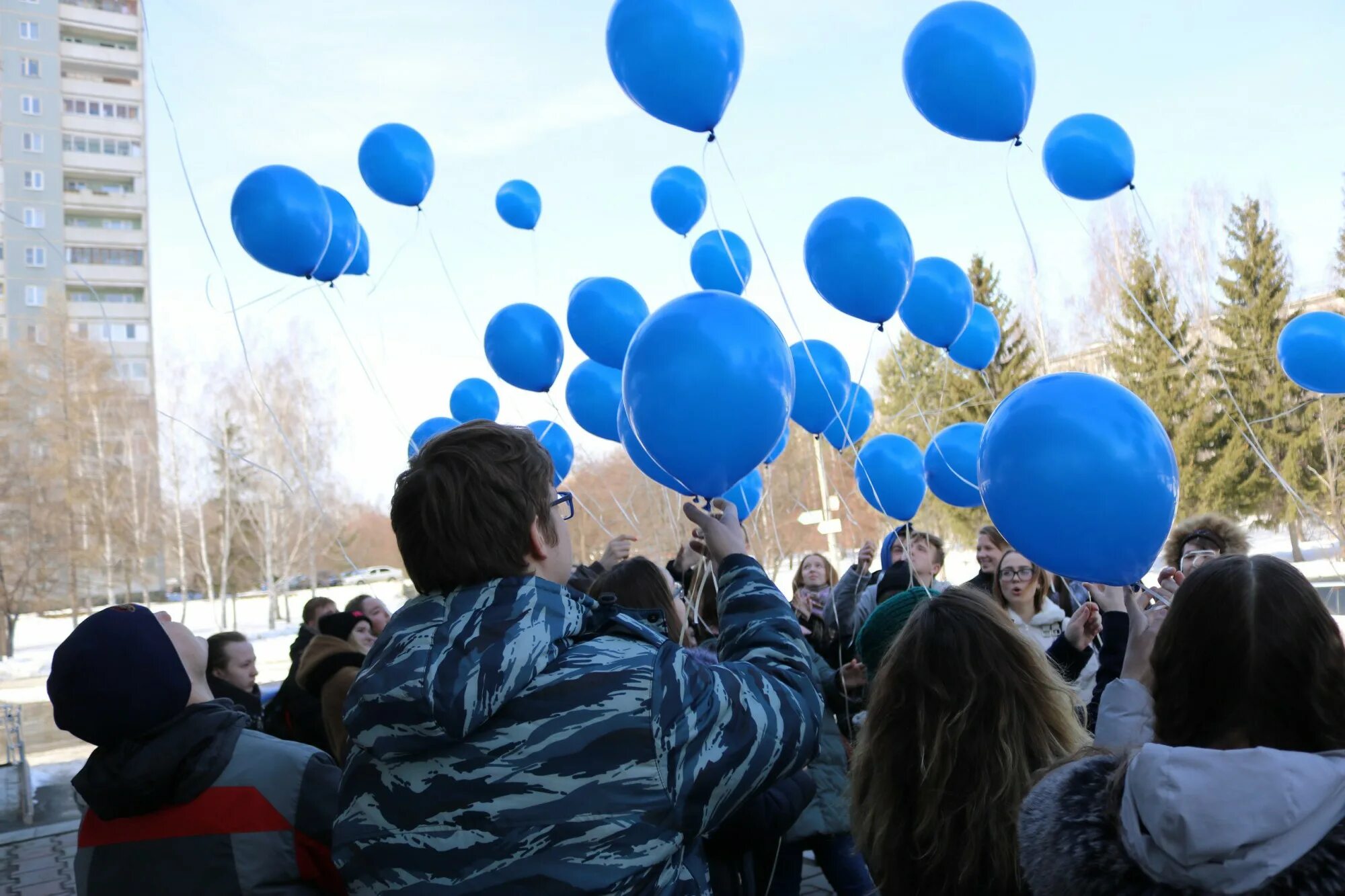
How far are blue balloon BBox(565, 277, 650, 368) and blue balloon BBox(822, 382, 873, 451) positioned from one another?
1.45m

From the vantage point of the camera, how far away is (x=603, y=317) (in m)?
6.25

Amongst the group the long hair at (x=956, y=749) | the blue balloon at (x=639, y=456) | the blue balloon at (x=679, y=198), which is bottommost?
the long hair at (x=956, y=749)

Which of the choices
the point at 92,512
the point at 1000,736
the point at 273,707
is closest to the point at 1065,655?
the point at 1000,736

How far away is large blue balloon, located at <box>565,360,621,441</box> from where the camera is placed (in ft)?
22.1

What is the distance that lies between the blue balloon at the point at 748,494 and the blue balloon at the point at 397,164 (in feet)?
10.7

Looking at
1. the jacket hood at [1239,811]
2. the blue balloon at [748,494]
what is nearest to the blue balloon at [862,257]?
the blue balloon at [748,494]

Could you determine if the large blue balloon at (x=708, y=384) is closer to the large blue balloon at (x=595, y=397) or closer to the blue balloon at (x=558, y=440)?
the large blue balloon at (x=595, y=397)

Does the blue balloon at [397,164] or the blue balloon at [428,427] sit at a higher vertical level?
the blue balloon at [397,164]

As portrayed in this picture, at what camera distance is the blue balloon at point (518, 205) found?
824 centimetres

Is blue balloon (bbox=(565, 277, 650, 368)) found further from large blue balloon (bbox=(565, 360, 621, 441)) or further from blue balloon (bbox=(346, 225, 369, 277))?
blue balloon (bbox=(346, 225, 369, 277))

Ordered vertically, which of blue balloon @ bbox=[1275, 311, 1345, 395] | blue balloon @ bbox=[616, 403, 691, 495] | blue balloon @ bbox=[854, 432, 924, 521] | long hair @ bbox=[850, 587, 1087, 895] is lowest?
long hair @ bbox=[850, 587, 1087, 895]

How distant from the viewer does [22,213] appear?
115ft

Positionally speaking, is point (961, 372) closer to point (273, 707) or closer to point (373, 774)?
point (273, 707)

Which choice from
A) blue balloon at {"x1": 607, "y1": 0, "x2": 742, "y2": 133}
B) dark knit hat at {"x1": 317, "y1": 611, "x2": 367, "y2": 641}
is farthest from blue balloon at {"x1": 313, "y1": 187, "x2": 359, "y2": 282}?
dark knit hat at {"x1": 317, "y1": 611, "x2": 367, "y2": 641}
